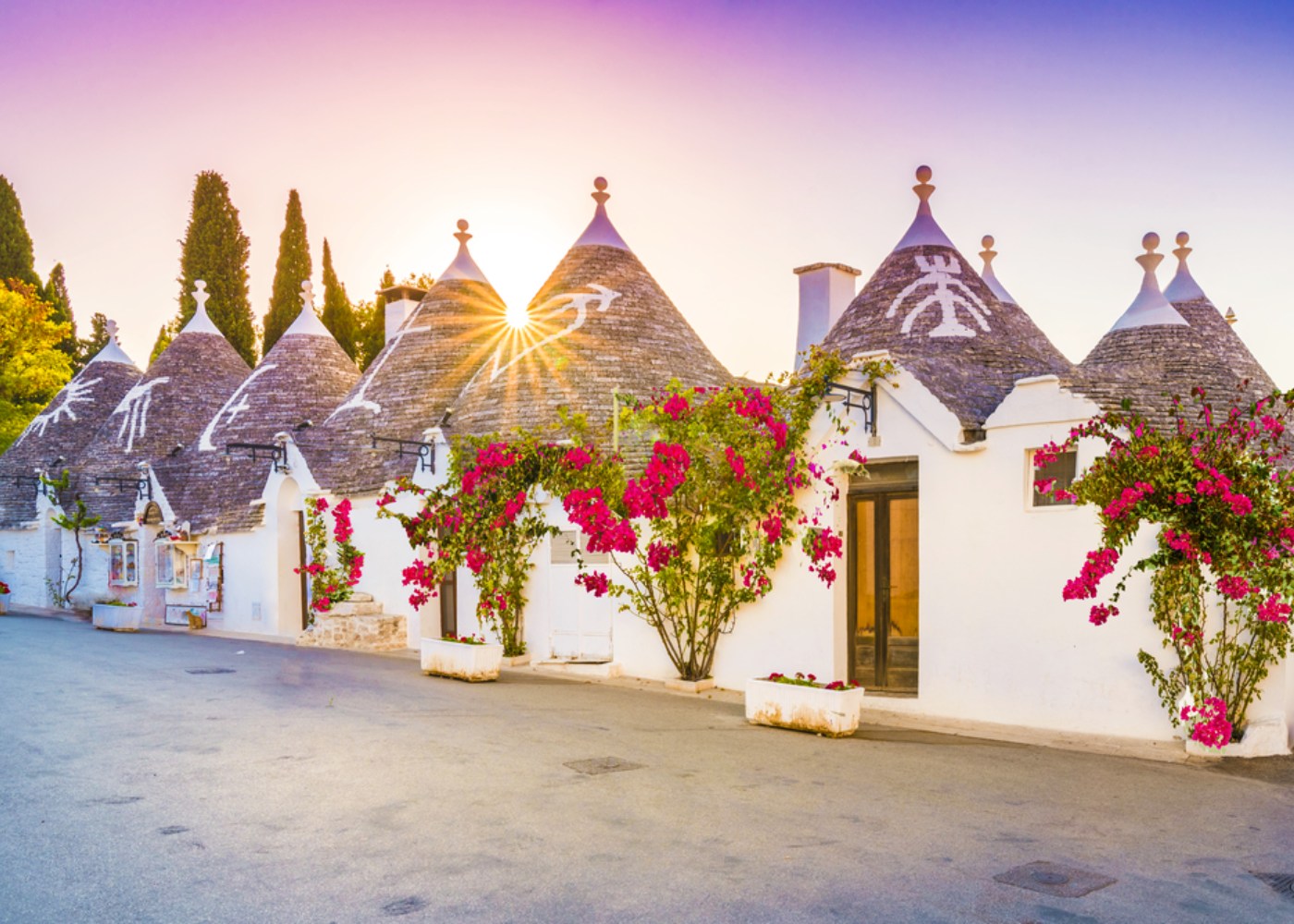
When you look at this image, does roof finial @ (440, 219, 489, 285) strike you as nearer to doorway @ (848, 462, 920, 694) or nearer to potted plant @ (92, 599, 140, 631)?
potted plant @ (92, 599, 140, 631)

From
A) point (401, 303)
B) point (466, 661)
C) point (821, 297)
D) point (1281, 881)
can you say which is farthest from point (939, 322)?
point (401, 303)

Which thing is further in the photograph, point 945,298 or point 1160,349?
point 1160,349

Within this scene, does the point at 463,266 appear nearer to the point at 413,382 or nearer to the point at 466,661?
the point at 413,382

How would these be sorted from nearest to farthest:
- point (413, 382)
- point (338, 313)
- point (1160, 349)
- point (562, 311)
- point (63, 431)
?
point (1160, 349) → point (562, 311) → point (413, 382) → point (63, 431) → point (338, 313)

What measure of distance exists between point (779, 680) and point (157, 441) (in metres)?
24.0

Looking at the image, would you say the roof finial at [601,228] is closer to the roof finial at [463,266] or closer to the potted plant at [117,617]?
the roof finial at [463,266]

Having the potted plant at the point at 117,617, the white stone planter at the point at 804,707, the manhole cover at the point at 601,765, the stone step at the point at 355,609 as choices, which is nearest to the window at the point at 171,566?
the potted plant at the point at 117,617

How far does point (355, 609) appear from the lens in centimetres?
1906

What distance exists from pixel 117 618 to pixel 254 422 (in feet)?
18.2

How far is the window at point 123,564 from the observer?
27141 millimetres

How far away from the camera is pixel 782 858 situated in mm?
6109

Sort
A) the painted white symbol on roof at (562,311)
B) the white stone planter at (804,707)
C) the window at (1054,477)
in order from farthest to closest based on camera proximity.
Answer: the painted white symbol on roof at (562,311), the window at (1054,477), the white stone planter at (804,707)

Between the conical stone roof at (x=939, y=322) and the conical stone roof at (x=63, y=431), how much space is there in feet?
83.5

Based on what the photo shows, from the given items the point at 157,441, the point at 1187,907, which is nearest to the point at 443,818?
the point at 1187,907
